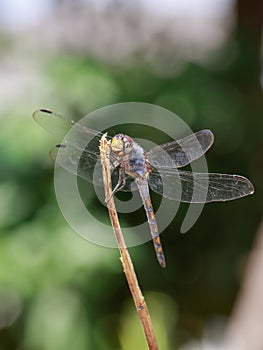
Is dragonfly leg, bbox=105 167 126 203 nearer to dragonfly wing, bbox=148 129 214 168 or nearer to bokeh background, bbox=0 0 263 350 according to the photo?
dragonfly wing, bbox=148 129 214 168

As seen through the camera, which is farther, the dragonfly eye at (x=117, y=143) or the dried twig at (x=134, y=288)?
the dragonfly eye at (x=117, y=143)

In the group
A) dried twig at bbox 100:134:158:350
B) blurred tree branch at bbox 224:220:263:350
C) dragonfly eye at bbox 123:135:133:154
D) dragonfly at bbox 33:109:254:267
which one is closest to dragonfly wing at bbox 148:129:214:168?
dragonfly at bbox 33:109:254:267

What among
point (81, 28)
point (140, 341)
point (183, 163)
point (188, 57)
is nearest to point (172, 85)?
point (188, 57)

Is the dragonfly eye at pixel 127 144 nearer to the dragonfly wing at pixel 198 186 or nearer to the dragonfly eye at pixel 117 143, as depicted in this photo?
the dragonfly eye at pixel 117 143

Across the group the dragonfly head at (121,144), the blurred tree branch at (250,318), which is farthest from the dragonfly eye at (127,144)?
the blurred tree branch at (250,318)

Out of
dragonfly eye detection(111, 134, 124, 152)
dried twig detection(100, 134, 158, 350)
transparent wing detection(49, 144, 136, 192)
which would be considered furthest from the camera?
transparent wing detection(49, 144, 136, 192)

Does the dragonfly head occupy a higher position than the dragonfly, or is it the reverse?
the dragonfly head

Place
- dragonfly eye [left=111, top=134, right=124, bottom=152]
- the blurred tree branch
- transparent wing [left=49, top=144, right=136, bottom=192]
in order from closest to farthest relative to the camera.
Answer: dragonfly eye [left=111, top=134, right=124, bottom=152]
transparent wing [left=49, top=144, right=136, bottom=192]
the blurred tree branch

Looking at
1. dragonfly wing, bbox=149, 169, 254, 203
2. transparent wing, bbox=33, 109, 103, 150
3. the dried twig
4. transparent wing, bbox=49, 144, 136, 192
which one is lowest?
dragonfly wing, bbox=149, 169, 254, 203
